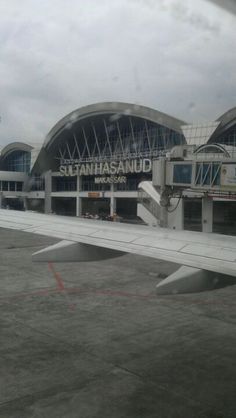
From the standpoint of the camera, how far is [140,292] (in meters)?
14.1

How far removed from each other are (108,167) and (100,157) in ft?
12.8

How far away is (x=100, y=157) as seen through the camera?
2691 cm

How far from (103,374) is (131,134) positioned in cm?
2246

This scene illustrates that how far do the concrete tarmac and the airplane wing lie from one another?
5.64 ft

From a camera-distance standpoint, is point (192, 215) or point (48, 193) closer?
point (192, 215)

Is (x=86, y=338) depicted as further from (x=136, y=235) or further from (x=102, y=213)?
(x=102, y=213)

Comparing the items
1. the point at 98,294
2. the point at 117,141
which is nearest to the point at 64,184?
the point at 117,141

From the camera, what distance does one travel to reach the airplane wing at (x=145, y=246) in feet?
20.3

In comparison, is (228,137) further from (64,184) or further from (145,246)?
(145,246)

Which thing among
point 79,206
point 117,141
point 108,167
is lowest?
point 79,206

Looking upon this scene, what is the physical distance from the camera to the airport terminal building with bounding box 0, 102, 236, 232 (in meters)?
21.5

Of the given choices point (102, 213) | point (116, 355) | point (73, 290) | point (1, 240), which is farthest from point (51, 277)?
point (102, 213)

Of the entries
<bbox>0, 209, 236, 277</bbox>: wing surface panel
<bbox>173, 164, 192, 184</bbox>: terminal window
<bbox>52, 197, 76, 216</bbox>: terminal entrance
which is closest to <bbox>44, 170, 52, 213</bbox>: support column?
<bbox>52, 197, 76, 216</bbox>: terminal entrance

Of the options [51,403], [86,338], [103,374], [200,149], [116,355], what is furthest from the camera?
[200,149]
